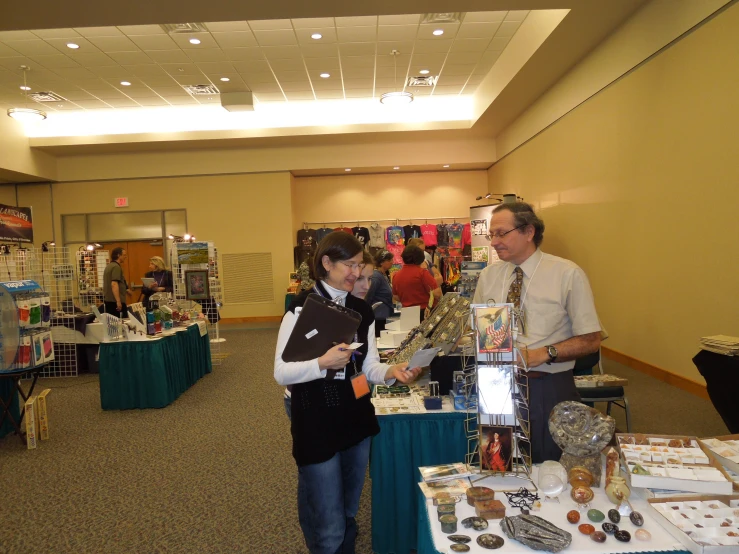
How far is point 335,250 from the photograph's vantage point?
178 centimetres

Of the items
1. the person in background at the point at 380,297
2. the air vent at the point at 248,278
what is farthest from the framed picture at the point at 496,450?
the air vent at the point at 248,278

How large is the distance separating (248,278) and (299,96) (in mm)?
4322

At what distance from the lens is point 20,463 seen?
3.97 metres

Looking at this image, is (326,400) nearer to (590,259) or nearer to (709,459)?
(709,459)

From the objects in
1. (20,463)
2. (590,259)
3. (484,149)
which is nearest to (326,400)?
(20,463)

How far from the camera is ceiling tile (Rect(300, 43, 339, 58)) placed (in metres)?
7.33

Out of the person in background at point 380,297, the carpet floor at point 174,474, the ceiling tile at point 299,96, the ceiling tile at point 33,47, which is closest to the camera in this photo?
the carpet floor at point 174,474

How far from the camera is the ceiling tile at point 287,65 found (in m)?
7.86

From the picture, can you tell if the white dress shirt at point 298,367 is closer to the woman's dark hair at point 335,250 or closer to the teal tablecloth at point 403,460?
the woman's dark hair at point 335,250

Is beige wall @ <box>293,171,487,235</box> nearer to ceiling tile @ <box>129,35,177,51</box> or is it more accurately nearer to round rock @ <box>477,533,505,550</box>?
ceiling tile @ <box>129,35,177,51</box>

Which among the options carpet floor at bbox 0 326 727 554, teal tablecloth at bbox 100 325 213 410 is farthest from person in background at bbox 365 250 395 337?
teal tablecloth at bbox 100 325 213 410

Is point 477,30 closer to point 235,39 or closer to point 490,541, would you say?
point 235,39

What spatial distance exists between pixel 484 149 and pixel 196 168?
6650mm

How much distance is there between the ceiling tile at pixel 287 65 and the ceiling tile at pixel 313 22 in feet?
3.91
